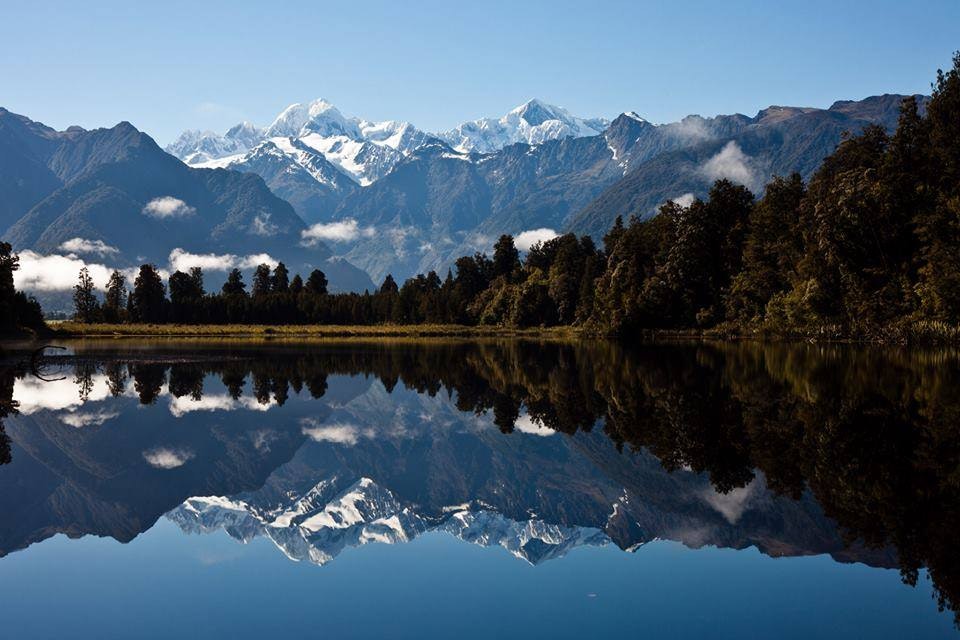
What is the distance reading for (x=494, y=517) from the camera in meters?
22.2

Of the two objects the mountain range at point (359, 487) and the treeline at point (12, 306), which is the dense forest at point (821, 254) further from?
the mountain range at point (359, 487)

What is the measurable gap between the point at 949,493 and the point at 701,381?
3265 centimetres

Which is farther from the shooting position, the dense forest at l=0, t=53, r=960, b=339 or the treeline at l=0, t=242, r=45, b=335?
the treeline at l=0, t=242, r=45, b=335

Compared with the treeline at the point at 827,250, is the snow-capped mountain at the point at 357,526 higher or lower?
lower

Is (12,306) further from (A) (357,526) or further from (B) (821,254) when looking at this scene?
(A) (357,526)

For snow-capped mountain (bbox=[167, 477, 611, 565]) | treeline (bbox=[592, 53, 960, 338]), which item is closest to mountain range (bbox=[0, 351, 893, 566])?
snow-capped mountain (bbox=[167, 477, 611, 565])

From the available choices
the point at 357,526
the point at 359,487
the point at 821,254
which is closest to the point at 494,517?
the point at 357,526

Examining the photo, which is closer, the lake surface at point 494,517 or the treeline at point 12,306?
the lake surface at point 494,517

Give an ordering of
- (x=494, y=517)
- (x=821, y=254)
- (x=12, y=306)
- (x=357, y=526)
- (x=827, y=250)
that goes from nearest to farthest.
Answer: (x=357, y=526), (x=494, y=517), (x=827, y=250), (x=821, y=254), (x=12, y=306)

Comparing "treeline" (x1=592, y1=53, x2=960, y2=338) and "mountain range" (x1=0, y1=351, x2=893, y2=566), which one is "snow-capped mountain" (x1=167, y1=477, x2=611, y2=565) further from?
"treeline" (x1=592, y1=53, x2=960, y2=338)

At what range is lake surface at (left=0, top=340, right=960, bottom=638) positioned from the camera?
14.4 meters

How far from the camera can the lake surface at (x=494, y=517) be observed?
14445 millimetres

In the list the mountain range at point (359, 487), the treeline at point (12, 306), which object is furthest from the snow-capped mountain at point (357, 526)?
the treeline at point (12, 306)

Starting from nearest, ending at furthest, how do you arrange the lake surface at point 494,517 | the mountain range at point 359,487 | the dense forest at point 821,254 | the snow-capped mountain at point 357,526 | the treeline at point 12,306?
1. the lake surface at point 494,517
2. the snow-capped mountain at point 357,526
3. the mountain range at point 359,487
4. the dense forest at point 821,254
5. the treeline at point 12,306
